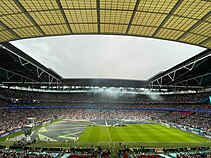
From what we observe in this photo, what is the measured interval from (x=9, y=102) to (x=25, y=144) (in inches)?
1665

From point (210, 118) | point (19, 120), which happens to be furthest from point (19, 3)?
point (210, 118)

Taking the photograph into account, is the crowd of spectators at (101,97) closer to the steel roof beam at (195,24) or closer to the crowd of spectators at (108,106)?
the crowd of spectators at (108,106)

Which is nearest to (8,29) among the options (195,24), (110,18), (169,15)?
(110,18)

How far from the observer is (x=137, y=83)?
86125 millimetres

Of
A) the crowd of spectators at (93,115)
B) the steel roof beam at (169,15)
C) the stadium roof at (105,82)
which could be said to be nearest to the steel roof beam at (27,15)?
the steel roof beam at (169,15)

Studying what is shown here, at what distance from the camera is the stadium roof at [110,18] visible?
42.5 feet

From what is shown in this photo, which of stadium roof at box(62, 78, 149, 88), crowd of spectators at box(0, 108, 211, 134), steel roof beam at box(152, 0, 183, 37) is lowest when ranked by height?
crowd of spectators at box(0, 108, 211, 134)

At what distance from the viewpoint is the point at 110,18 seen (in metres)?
15.1

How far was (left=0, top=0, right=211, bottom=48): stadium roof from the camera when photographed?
13.0 metres

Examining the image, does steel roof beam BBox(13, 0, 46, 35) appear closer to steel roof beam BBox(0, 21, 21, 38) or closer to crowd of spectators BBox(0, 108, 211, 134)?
steel roof beam BBox(0, 21, 21, 38)

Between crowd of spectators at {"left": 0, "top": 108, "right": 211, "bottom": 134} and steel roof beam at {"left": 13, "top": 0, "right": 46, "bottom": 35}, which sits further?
crowd of spectators at {"left": 0, "top": 108, "right": 211, "bottom": 134}

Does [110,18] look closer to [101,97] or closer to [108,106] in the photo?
[108,106]

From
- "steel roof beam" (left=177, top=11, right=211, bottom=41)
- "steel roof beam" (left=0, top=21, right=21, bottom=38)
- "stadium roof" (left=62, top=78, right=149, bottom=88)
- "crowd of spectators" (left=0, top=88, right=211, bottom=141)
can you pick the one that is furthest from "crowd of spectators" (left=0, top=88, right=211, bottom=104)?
"steel roof beam" (left=177, top=11, right=211, bottom=41)

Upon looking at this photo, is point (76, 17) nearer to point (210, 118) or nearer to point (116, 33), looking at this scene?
point (116, 33)
